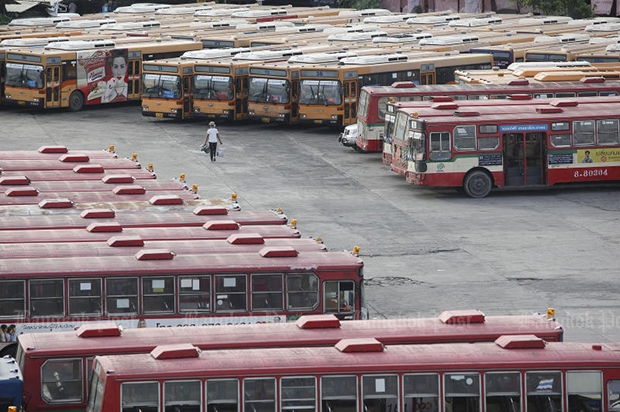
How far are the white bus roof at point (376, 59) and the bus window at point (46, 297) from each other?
30097 mm

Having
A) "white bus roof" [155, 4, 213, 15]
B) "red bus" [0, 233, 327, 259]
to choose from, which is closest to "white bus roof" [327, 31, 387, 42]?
"white bus roof" [155, 4, 213, 15]

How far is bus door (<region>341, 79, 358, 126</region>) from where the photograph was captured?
5097 centimetres

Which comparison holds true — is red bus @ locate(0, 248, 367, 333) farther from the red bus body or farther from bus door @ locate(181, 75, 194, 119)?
bus door @ locate(181, 75, 194, 119)

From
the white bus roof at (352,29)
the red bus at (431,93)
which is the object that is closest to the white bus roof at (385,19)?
the white bus roof at (352,29)

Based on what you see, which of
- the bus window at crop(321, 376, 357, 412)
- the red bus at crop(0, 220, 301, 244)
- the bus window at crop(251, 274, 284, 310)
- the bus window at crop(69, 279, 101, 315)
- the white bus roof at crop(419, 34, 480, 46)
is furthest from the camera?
the white bus roof at crop(419, 34, 480, 46)

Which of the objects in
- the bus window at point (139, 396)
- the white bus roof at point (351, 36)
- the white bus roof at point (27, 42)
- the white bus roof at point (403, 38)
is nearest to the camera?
the bus window at point (139, 396)

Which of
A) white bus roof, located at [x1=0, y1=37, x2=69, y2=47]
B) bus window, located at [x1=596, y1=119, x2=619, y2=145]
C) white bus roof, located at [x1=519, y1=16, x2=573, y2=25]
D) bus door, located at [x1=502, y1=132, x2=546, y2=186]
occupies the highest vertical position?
white bus roof, located at [x1=519, y1=16, x2=573, y2=25]

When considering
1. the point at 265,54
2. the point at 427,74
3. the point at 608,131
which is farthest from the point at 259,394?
the point at 265,54

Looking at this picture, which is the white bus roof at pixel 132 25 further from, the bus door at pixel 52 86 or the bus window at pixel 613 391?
the bus window at pixel 613 391

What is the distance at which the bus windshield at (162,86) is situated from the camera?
53594 millimetres

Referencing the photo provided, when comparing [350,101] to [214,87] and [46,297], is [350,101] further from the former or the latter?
[46,297]

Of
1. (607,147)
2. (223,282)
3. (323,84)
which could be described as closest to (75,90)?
(323,84)

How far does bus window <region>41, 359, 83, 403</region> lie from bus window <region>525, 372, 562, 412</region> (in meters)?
6.41

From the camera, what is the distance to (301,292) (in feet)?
78.9
